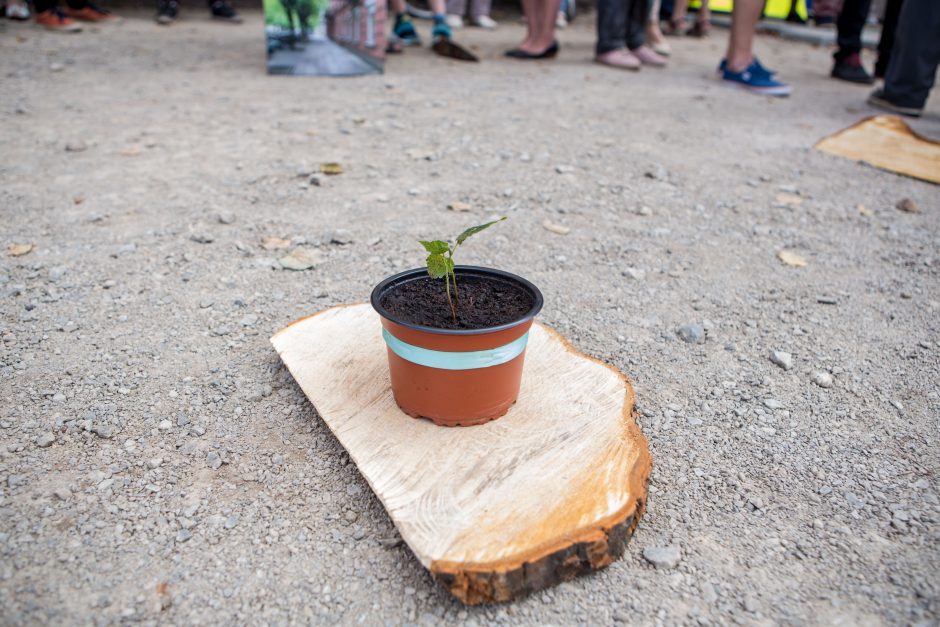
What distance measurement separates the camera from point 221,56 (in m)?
4.95

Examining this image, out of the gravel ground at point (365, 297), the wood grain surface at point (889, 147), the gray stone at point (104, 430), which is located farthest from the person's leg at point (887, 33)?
the gray stone at point (104, 430)

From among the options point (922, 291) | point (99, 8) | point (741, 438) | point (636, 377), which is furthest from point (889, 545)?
point (99, 8)

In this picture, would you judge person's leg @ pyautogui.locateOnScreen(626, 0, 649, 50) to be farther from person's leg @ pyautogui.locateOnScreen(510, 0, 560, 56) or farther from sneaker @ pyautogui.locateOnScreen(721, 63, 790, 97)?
sneaker @ pyautogui.locateOnScreen(721, 63, 790, 97)

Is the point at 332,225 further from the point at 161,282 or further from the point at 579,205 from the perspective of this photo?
the point at 579,205

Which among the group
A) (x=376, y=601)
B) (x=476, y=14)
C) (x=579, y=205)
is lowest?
(x=376, y=601)

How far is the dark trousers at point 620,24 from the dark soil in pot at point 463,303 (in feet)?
14.1

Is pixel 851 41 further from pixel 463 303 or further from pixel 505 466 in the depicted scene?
pixel 505 466

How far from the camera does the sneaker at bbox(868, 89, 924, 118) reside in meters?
4.28

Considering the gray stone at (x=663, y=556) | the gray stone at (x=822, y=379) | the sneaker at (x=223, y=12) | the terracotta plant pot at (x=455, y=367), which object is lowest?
the gray stone at (x=663, y=556)

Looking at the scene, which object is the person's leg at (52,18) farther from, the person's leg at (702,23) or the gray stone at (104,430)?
the person's leg at (702,23)

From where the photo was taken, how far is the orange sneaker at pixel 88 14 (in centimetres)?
592

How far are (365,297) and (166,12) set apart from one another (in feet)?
18.7

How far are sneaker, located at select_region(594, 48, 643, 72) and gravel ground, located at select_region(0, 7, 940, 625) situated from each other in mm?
1435

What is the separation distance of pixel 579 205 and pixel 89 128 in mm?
2415
